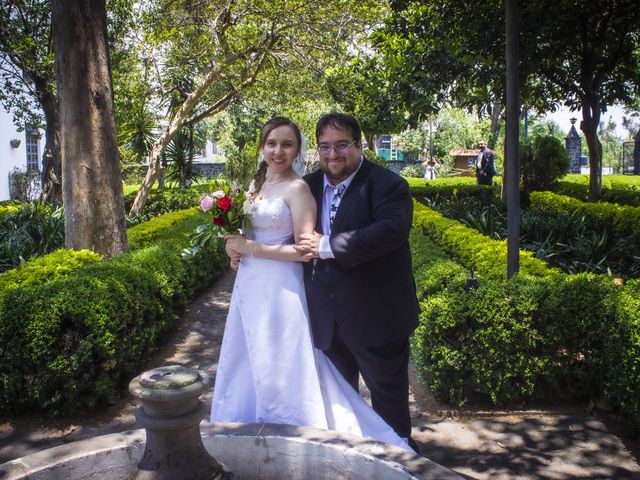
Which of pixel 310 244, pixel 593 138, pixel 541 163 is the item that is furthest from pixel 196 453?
pixel 541 163

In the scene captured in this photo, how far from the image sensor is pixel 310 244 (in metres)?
3.08

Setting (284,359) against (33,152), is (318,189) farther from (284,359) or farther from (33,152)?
(33,152)

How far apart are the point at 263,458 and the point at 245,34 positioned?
1340 centimetres

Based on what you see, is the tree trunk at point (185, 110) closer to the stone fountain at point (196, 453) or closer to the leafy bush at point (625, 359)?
the leafy bush at point (625, 359)

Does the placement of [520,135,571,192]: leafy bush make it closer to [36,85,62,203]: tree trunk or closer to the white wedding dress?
[36,85,62,203]: tree trunk

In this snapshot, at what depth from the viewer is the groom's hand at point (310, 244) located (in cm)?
306

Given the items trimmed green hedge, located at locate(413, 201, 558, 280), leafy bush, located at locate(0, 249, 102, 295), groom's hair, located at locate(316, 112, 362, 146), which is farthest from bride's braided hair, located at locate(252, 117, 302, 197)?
trimmed green hedge, located at locate(413, 201, 558, 280)

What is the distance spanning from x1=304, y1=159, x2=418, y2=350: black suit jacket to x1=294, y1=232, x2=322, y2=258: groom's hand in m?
Answer: 0.09

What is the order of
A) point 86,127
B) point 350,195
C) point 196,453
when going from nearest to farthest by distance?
point 196,453
point 350,195
point 86,127

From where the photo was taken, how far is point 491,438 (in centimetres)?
402

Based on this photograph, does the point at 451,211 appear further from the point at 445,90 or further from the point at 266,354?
the point at 266,354

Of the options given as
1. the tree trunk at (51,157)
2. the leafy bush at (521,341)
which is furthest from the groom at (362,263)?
the tree trunk at (51,157)

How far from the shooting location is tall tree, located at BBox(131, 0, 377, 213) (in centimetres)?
1325

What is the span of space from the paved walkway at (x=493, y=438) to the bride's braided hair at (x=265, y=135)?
1.99 meters
